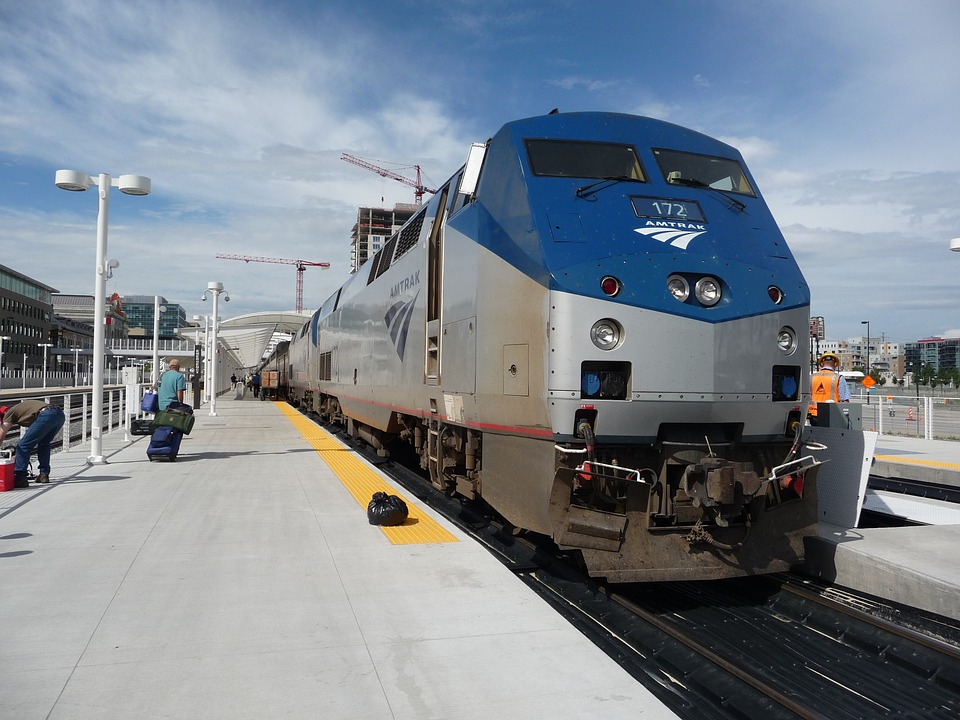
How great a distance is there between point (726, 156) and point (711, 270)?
184cm

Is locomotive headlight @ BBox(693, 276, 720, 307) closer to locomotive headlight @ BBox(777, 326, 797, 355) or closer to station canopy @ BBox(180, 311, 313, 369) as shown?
locomotive headlight @ BBox(777, 326, 797, 355)

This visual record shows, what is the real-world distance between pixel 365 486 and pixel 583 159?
219 inches

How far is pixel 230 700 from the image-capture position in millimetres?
3414

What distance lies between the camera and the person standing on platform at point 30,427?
889 cm

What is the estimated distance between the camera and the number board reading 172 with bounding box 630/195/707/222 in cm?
523

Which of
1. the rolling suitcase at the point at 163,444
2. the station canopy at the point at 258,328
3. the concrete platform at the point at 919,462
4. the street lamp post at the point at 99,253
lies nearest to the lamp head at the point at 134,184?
the street lamp post at the point at 99,253

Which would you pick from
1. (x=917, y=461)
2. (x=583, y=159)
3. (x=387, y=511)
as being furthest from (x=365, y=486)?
(x=917, y=461)

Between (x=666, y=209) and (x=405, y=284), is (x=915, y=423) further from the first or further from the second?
(x=666, y=209)

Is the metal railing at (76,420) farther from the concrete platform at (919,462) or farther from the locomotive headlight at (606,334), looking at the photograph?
the concrete platform at (919,462)

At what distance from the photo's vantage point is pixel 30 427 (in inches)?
351

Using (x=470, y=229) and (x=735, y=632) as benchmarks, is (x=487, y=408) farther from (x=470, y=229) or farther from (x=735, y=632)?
(x=735, y=632)

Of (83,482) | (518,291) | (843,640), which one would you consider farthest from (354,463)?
(843,640)

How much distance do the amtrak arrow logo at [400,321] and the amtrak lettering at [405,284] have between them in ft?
0.50

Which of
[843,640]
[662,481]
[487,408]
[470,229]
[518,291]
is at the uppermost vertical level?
[470,229]
